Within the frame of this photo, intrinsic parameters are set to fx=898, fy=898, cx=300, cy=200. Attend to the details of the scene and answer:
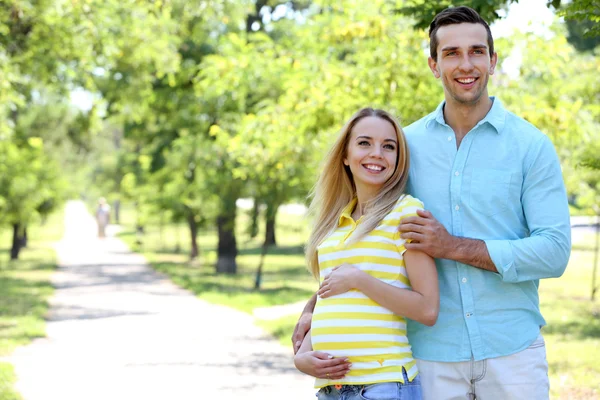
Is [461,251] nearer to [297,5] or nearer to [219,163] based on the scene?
[219,163]

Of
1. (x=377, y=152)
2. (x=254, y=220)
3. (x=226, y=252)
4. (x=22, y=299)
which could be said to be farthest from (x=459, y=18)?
(x=226, y=252)

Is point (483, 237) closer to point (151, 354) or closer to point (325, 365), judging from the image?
point (325, 365)

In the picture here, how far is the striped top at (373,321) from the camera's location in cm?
306

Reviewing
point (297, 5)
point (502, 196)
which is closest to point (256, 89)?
point (297, 5)

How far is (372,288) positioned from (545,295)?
15.6 metres

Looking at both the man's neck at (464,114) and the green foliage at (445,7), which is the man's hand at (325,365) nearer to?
the man's neck at (464,114)

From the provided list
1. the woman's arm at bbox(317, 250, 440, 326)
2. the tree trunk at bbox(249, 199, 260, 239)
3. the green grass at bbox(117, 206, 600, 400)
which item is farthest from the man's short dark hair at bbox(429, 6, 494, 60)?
the tree trunk at bbox(249, 199, 260, 239)

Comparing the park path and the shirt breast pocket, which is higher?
the shirt breast pocket

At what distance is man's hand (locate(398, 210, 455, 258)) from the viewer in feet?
9.85

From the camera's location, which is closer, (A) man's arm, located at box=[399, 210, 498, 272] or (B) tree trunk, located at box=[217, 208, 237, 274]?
(A) man's arm, located at box=[399, 210, 498, 272]

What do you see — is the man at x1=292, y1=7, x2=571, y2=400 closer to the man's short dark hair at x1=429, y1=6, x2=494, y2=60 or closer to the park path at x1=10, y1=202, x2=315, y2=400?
the man's short dark hair at x1=429, y1=6, x2=494, y2=60

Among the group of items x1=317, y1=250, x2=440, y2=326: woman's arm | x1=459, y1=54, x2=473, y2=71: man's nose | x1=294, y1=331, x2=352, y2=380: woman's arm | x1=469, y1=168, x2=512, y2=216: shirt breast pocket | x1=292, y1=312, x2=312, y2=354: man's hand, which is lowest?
x1=294, y1=331, x2=352, y2=380: woman's arm

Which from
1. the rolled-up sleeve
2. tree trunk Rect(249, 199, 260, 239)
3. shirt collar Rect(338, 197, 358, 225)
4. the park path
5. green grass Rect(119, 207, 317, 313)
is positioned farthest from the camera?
tree trunk Rect(249, 199, 260, 239)

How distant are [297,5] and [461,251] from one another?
21022 mm
